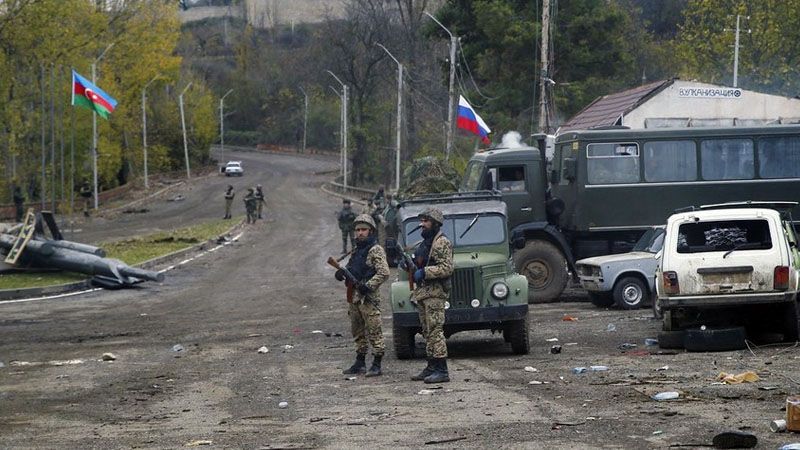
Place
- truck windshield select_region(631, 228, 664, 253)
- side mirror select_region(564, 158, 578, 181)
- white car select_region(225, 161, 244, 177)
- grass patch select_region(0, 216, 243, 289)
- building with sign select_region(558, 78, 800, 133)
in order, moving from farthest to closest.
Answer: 1. white car select_region(225, 161, 244, 177)
2. building with sign select_region(558, 78, 800, 133)
3. grass patch select_region(0, 216, 243, 289)
4. side mirror select_region(564, 158, 578, 181)
5. truck windshield select_region(631, 228, 664, 253)

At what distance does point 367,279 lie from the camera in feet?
48.2

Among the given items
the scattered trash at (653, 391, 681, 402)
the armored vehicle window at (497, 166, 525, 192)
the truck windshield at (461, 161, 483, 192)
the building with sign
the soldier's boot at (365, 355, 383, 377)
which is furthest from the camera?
the building with sign

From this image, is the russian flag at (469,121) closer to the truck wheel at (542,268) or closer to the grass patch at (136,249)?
the grass patch at (136,249)

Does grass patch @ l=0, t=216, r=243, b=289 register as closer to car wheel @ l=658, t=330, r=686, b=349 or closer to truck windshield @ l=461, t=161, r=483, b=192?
truck windshield @ l=461, t=161, r=483, b=192

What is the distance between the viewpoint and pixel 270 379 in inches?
594

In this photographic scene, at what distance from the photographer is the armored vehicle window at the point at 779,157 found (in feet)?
83.0

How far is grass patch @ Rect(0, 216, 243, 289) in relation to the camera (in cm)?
3050

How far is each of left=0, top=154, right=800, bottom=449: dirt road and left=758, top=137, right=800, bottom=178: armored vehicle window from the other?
4528 mm

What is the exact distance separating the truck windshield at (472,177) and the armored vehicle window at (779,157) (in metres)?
5.51

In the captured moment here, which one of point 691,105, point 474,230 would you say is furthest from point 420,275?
point 691,105

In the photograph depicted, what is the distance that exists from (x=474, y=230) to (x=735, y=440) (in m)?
8.75

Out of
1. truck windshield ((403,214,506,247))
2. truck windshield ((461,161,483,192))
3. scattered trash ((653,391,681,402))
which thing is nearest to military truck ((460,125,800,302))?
truck windshield ((461,161,483,192))

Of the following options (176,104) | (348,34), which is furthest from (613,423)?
(176,104)

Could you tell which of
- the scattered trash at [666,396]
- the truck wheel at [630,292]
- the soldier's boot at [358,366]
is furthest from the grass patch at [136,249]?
the scattered trash at [666,396]
